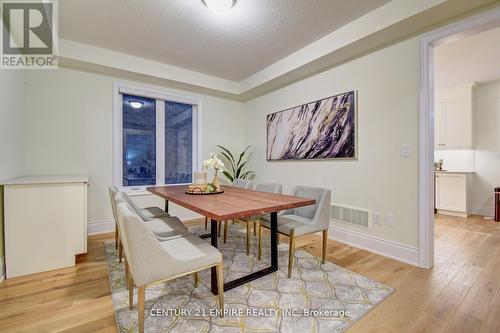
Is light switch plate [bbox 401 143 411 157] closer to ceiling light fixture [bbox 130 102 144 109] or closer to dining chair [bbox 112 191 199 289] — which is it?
dining chair [bbox 112 191 199 289]

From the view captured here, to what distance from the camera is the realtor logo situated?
A: 206 cm

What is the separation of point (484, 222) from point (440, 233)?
4.21 feet

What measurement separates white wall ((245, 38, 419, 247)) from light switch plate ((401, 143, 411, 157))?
1.3 inches

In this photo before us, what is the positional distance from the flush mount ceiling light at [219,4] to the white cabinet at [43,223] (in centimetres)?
208

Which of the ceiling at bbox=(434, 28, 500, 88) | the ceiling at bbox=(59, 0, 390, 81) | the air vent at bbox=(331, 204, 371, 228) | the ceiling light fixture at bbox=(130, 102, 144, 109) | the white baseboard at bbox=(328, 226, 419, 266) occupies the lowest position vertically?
the white baseboard at bbox=(328, 226, 419, 266)

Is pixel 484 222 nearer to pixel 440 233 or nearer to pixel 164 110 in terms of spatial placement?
pixel 440 233

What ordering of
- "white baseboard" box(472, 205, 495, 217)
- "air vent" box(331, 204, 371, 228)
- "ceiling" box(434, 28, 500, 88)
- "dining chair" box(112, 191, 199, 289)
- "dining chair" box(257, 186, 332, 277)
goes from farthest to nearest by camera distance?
"white baseboard" box(472, 205, 495, 217), "ceiling" box(434, 28, 500, 88), "air vent" box(331, 204, 371, 228), "dining chair" box(257, 186, 332, 277), "dining chair" box(112, 191, 199, 289)

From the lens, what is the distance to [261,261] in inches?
91.5

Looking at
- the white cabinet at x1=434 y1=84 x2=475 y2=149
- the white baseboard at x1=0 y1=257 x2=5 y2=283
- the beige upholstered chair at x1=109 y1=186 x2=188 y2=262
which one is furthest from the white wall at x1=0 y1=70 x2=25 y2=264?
the white cabinet at x1=434 y1=84 x2=475 y2=149

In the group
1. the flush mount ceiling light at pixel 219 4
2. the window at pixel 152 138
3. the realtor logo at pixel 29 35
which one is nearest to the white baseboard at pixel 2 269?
the window at pixel 152 138

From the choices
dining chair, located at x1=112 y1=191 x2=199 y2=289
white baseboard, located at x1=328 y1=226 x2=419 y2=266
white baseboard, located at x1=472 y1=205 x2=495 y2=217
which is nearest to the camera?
dining chair, located at x1=112 y1=191 x2=199 y2=289

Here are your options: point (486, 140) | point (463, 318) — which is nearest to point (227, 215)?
point (463, 318)

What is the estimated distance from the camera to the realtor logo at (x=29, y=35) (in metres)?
2.06

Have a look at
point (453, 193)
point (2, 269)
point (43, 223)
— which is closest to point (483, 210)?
point (453, 193)
